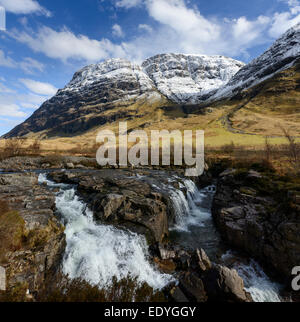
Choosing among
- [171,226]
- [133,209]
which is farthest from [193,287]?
[133,209]

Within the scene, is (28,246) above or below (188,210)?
above

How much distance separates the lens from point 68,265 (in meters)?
10.2

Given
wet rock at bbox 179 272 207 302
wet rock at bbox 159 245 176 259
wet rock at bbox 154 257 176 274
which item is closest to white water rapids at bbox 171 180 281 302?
wet rock at bbox 179 272 207 302

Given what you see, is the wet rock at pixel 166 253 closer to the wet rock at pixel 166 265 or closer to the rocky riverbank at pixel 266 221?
the wet rock at pixel 166 265

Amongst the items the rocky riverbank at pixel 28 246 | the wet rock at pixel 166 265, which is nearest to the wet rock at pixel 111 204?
the rocky riverbank at pixel 28 246

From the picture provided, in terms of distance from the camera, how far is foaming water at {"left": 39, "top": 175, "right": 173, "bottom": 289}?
9.98 metres

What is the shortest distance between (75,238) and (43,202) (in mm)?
5504

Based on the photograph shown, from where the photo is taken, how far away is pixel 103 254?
440 inches

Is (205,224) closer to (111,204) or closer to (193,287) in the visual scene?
(193,287)

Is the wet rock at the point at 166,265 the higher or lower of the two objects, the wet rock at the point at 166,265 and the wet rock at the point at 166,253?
the lower

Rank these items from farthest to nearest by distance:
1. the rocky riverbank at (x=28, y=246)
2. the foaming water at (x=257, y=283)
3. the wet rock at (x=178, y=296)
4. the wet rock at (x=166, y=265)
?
the wet rock at (x=166, y=265) < the foaming water at (x=257, y=283) < the wet rock at (x=178, y=296) < the rocky riverbank at (x=28, y=246)

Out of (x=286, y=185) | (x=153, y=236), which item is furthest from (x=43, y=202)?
(x=286, y=185)

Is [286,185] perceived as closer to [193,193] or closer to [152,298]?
[193,193]

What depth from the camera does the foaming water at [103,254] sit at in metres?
9.98
